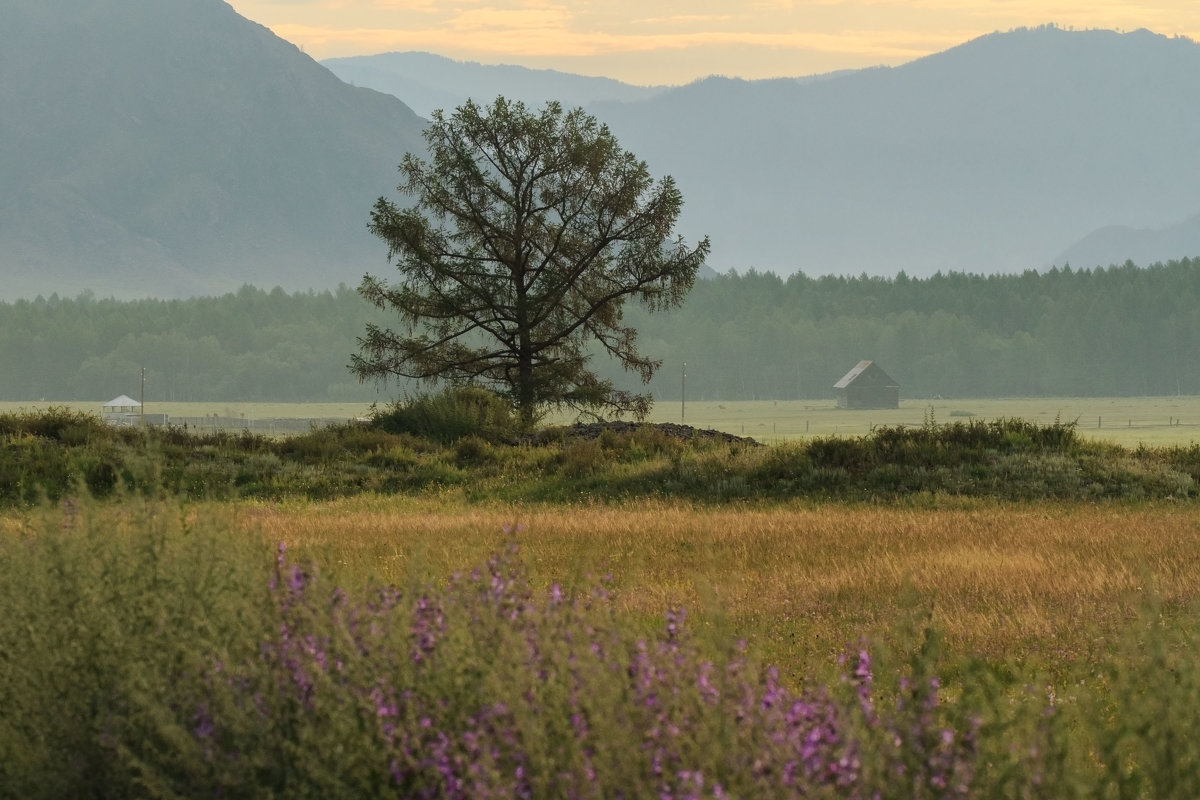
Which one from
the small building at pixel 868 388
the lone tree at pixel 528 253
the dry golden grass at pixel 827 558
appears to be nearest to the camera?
the dry golden grass at pixel 827 558

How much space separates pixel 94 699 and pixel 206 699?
67cm

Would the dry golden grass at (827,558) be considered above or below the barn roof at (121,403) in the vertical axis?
below

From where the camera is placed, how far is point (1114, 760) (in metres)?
4.96

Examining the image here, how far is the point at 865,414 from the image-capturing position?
6250 inches

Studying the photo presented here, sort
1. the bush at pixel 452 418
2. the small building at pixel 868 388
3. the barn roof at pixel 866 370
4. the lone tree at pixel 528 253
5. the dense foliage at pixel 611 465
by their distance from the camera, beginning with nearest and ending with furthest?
the dense foliage at pixel 611 465
the bush at pixel 452 418
the lone tree at pixel 528 253
the small building at pixel 868 388
the barn roof at pixel 866 370

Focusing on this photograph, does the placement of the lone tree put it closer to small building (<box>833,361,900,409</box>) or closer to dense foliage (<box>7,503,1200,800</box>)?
dense foliage (<box>7,503,1200,800</box>)

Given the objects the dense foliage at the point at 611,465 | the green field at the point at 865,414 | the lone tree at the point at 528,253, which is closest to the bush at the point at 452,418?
the dense foliage at the point at 611,465

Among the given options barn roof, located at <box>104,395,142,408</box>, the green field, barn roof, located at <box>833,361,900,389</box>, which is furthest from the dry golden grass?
barn roof, located at <box>833,361,900,389</box>

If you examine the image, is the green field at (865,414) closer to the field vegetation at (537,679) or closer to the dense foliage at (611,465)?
the dense foliage at (611,465)

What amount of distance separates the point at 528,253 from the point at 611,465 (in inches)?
593

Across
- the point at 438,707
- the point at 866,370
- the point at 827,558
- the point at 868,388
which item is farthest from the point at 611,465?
the point at 868,388

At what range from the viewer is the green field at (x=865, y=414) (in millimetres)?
114375

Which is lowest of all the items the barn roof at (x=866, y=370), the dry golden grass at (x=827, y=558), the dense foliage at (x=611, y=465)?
the dry golden grass at (x=827, y=558)

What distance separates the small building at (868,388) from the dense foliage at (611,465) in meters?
151
